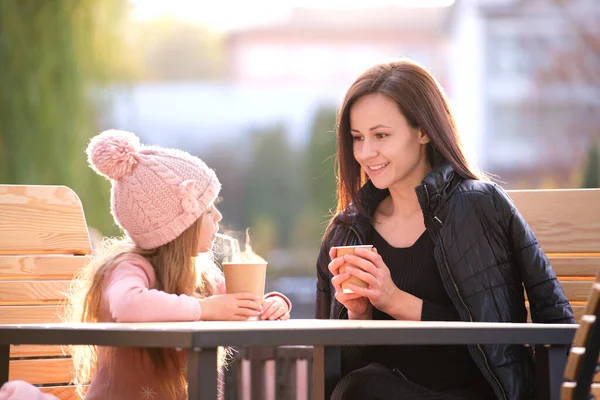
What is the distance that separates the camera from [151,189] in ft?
6.71

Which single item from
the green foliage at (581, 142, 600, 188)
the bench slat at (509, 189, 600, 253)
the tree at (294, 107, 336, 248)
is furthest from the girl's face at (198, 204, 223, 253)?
the tree at (294, 107, 336, 248)

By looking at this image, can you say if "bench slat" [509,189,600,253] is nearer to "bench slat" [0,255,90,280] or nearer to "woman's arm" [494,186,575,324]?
"woman's arm" [494,186,575,324]

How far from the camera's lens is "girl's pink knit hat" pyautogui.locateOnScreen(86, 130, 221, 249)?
Result: 2.04 meters

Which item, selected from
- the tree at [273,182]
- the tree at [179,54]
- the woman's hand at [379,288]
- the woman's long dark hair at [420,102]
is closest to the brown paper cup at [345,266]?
the woman's hand at [379,288]

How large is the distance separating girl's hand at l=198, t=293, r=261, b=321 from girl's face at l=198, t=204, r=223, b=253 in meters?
0.27

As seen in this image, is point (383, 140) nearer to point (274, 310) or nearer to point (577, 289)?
point (274, 310)

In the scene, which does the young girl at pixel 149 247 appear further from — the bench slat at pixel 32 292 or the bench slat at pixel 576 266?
the bench slat at pixel 576 266

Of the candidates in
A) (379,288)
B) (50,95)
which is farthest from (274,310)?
(50,95)

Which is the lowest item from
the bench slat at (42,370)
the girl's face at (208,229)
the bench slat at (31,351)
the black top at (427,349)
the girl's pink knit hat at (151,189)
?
the bench slat at (42,370)

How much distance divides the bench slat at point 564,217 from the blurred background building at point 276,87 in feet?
0.71

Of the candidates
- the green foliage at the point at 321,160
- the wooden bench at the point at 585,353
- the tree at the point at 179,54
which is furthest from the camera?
the tree at the point at 179,54

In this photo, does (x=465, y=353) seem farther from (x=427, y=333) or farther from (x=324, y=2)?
(x=324, y=2)

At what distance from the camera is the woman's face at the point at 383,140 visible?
7.32ft

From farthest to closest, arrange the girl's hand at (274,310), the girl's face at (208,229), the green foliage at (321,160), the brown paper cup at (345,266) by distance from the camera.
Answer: the green foliage at (321,160) → the girl's face at (208,229) → the girl's hand at (274,310) → the brown paper cup at (345,266)
